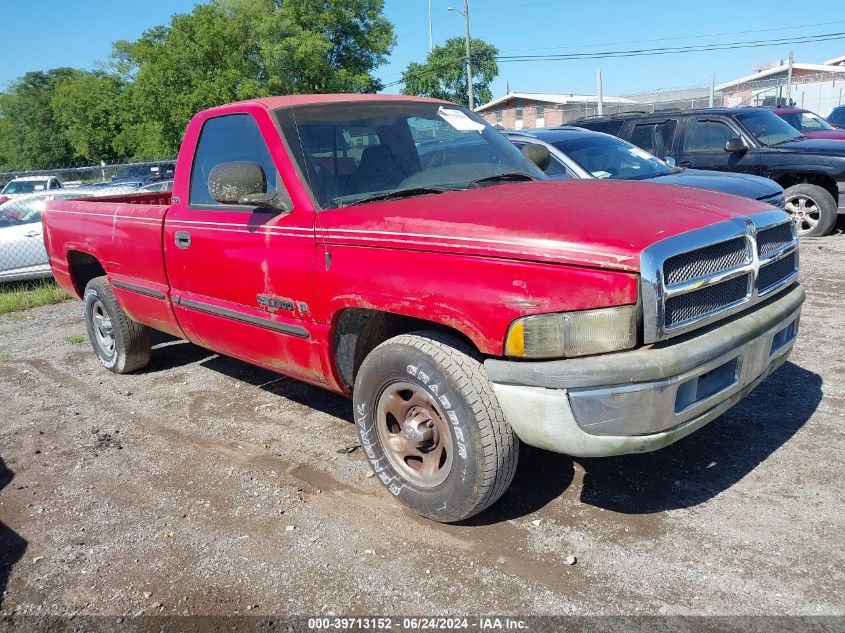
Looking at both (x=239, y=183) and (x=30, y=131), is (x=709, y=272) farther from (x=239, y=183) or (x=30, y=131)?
(x=30, y=131)

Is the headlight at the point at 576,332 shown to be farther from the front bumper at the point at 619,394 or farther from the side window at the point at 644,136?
the side window at the point at 644,136

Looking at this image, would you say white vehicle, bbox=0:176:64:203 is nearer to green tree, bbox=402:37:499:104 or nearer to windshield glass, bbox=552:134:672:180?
windshield glass, bbox=552:134:672:180

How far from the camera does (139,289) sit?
195 inches

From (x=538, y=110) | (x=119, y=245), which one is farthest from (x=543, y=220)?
(x=538, y=110)

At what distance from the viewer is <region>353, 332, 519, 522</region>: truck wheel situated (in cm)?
286

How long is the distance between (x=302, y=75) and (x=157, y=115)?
9.79m

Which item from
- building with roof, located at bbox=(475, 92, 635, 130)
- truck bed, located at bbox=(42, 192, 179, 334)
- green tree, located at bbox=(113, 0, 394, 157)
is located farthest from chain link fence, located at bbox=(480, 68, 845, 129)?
truck bed, located at bbox=(42, 192, 179, 334)

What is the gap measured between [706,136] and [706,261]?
7.73 m

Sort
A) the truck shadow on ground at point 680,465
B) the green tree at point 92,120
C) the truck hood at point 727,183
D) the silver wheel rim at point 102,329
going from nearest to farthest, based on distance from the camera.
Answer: the truck shadow on ground at point 680,465 → the silver wheel rim at point 102,329 → the truck hood at point 727,183 → the green tree at point 92,120

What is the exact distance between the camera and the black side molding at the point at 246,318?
3652 mm

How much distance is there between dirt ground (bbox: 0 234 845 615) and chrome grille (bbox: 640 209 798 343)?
0.94 m

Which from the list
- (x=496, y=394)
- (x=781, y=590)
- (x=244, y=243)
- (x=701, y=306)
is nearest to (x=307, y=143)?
(x=244, y=243)

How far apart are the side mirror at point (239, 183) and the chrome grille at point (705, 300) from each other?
1.96 meters

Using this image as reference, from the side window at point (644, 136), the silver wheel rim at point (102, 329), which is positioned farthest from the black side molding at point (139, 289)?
the side window at point (644, 136)
